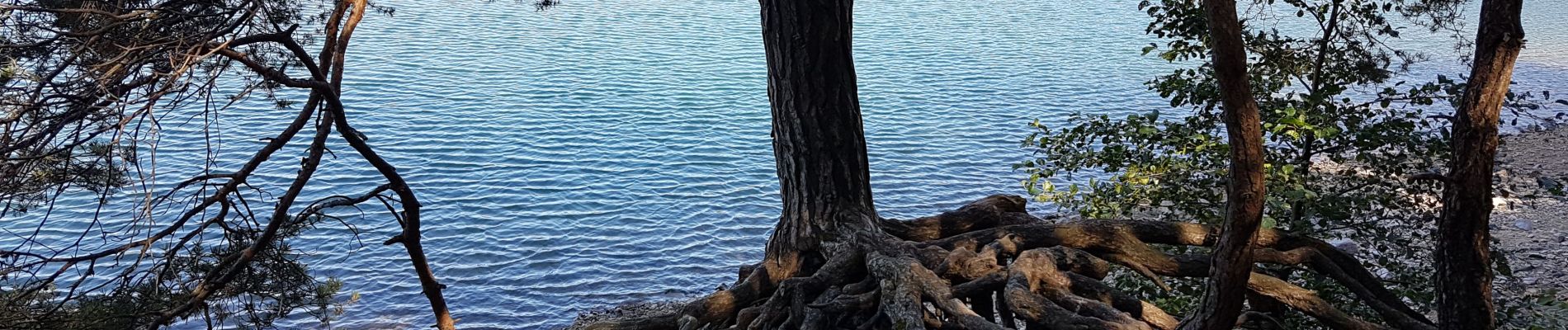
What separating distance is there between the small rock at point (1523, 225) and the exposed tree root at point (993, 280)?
6.00m

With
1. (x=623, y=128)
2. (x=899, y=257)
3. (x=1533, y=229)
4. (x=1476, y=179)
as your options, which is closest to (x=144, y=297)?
(x=899, y=257)

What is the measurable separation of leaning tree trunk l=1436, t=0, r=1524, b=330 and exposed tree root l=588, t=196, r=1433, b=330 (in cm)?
59

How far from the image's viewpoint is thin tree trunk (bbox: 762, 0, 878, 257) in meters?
5.44

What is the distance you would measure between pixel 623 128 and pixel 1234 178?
1260 cm

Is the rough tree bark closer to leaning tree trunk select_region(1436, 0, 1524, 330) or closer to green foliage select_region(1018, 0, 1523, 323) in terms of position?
green foliage select_region(1018, 0, 1523, 323)

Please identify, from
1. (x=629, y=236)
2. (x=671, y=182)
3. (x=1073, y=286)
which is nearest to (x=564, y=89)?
(x=671, y=182)

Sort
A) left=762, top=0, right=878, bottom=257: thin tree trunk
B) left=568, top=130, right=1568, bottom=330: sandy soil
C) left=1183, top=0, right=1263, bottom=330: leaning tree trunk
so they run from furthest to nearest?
left=568, top=130, right=1568, bottom=330: sandy soil
left=762, top=0, right=878, bottom=257: thin tree trunk
left=1183, top=0, right=1263, bottom=330: leaning tree trunk

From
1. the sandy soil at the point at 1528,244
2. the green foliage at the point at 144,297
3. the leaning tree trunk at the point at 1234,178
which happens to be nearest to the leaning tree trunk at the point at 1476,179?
the leaning tree trunk at the point at 1234,178

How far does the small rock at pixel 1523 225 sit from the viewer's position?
1009cm

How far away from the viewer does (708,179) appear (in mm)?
13383

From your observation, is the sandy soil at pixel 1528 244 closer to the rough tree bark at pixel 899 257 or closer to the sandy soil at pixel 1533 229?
the sandy soil at pixel 1533 229

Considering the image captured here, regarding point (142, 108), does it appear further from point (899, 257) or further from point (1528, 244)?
point (1528, 244)

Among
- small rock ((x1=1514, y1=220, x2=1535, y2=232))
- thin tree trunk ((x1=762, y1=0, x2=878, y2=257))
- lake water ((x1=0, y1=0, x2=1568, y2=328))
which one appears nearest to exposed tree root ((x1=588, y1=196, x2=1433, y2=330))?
thin tree trunk ((x1=762, y1=0, x2=878, y2=257))

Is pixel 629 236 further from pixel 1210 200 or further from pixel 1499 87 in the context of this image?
pixel 1499 87
